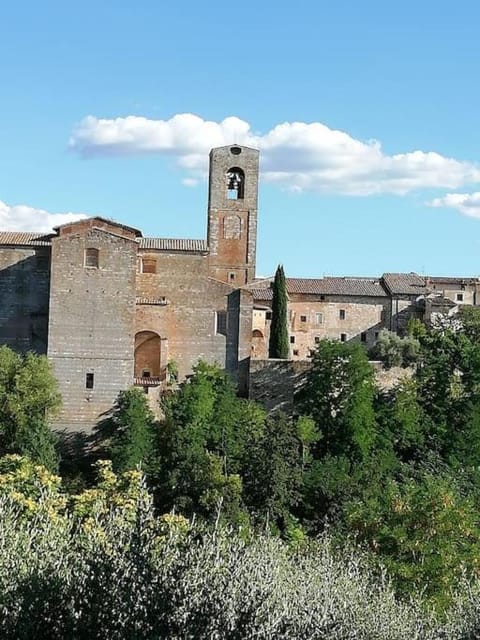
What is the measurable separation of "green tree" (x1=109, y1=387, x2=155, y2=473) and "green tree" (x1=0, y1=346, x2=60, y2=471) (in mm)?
2433

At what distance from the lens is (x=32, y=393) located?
3909 cm

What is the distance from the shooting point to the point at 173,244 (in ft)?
150

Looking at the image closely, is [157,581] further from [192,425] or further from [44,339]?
[44,339]

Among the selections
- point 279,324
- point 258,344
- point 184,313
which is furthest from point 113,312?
point 258,344

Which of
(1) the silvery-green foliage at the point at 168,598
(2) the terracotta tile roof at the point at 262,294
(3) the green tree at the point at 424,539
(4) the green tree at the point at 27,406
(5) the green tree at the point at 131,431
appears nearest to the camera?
(1) the silvery-green foliage at the point at 168,598

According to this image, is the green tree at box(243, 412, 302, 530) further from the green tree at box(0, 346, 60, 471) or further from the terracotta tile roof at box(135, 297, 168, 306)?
the terracotta tile roof at box(135, 297, 168, 306)

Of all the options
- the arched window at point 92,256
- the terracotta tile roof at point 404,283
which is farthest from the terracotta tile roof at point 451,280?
the arched window at point 92,256

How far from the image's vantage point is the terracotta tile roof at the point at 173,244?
45156 mm

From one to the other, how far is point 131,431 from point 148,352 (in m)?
6.04

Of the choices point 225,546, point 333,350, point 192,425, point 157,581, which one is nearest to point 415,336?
point 333,350

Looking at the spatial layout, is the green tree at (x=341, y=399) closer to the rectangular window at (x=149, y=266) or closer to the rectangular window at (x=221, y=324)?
the rectangular window at (x=221, y=324)

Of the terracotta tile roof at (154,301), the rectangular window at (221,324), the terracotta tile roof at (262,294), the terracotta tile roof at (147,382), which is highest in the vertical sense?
the terracotta tile roof at (262,294)

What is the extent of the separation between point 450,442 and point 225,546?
27206 mm

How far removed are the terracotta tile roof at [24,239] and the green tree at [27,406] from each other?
5.97 m
